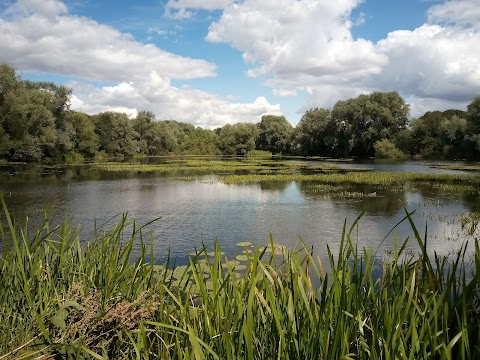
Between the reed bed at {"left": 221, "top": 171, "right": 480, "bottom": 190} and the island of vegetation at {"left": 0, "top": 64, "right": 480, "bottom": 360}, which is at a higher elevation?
the island of vegetation at {"left": 0, "top": 64, "right": 480, "bottom": 360}

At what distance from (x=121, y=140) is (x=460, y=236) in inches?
3261

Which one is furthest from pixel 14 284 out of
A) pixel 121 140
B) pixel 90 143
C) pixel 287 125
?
pixel 287 125

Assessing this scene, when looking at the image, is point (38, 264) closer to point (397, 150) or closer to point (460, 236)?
point (460, 236)

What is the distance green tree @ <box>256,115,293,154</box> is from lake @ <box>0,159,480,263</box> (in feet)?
268

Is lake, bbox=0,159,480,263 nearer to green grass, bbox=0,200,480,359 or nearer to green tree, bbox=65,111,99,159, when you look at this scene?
green grass, bbox=0,200,480,359

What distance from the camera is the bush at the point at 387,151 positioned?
73.4 metres

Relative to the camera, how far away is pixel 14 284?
4258mm

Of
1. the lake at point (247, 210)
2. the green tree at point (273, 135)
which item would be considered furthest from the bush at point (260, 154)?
the lake at point (247, 210)

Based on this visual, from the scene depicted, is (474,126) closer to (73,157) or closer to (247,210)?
(247,210)

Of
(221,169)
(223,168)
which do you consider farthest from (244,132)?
(221,169)

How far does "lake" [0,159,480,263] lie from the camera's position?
1307 centimetres

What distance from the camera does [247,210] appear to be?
18.5 m

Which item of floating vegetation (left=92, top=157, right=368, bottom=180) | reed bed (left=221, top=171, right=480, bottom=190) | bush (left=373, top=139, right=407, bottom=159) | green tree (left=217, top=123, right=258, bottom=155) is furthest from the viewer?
green tree (left=217, top=123, right=258, bottom=155)

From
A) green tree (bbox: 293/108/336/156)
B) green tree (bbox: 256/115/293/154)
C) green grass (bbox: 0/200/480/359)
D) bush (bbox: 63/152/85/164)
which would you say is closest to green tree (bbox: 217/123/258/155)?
green tree (bbox: 256/115/293/154)
